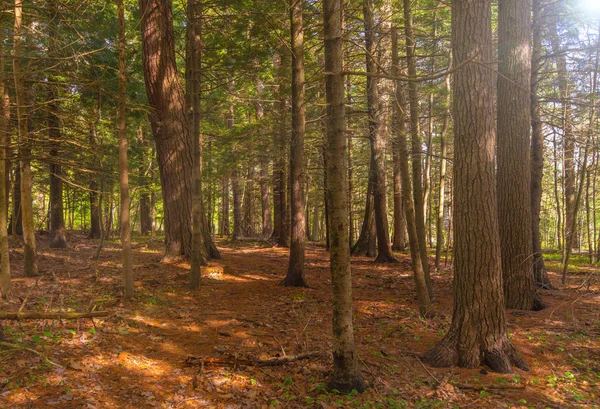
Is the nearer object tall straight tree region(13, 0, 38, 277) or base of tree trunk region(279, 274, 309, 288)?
tall straight tree region(13, 0, 38, 277)

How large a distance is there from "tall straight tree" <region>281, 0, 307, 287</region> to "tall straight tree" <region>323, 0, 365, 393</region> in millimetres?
4038

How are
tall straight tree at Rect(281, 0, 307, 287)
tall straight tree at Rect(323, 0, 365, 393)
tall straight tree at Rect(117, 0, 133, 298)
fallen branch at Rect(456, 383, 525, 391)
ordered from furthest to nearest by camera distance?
tall straight tree at Rect(281, 0, 307, 287) → tall straight tree at Rect(117, 0, 133, 298) → fallen branch at Rect(456, 383, 525, 391) → tall straight tree at Rect(323, 0, 365, 393)

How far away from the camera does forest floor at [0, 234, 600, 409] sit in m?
4.61

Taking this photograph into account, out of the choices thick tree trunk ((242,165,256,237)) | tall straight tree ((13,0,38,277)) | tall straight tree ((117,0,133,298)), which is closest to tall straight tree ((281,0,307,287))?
tall straight tree ((117,0,133,298))

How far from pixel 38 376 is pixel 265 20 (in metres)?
8.42

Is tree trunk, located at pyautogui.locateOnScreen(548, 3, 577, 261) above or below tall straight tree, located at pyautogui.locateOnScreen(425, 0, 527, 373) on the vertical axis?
above

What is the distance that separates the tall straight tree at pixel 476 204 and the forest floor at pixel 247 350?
0.34 meters

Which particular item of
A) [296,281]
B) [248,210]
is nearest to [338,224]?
[296,281]

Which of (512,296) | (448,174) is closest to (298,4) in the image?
(512,296)

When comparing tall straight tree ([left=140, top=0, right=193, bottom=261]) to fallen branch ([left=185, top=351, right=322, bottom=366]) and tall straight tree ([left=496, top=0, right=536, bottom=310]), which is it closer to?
fallen branch ([left=185, top=351, right=322, bottom=366])

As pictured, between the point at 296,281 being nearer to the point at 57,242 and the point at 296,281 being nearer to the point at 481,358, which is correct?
the point at 481,358

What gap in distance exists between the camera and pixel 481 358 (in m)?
5.72

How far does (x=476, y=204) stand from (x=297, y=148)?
4.68 metres

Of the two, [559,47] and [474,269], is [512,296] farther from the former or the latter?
[559,47]
